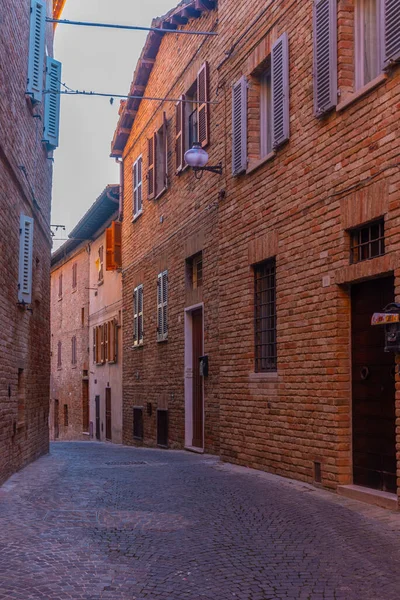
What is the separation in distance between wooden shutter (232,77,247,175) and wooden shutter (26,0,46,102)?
2.97 meters

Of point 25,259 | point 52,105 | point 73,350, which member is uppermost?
point 52,105

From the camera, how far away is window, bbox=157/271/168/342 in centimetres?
1768

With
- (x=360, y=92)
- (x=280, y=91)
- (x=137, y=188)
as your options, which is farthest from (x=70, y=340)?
(x=360, y=92)

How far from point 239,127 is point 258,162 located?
1.13 meters

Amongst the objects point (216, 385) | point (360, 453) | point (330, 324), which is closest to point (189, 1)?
point (216, 385)

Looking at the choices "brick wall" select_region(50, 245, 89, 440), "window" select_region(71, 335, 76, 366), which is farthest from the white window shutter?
"window" select_region(71, 335, 76, 366)

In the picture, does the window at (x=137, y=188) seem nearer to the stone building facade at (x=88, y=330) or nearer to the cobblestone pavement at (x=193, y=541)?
the stone building facade at (x=88, y=330)

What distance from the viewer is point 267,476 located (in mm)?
10617

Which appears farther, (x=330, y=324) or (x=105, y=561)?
(x=330, y=324)

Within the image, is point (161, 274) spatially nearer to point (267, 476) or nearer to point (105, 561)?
point (267, 476)

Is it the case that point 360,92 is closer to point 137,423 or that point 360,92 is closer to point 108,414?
point 137,423

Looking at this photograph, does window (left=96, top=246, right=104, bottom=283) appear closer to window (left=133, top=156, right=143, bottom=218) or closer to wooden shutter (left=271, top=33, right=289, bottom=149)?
window (left=133, top=156, right=143, bottom=218)

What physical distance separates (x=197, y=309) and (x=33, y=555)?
9.49 metres

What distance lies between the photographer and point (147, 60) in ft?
64.1
